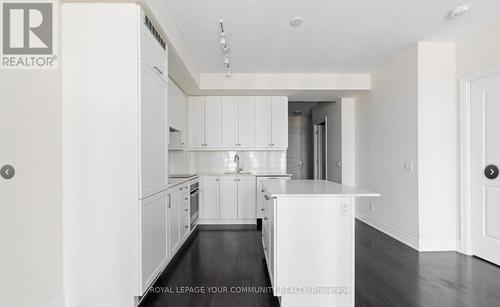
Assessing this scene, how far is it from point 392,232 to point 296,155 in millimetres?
4551

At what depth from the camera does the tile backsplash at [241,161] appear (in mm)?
5094

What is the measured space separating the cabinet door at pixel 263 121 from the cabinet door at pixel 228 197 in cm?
88

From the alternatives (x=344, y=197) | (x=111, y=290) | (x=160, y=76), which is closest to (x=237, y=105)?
(x=160, y=76)

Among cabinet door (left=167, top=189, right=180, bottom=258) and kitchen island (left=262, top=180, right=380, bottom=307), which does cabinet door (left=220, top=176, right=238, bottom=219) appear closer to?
cabinet door (left=167, top=189, right=180, bottom=258)

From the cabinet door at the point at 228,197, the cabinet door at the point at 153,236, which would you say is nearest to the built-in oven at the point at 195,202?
the cabinet door at the point at 228,197

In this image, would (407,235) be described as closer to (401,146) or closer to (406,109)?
(401,146)

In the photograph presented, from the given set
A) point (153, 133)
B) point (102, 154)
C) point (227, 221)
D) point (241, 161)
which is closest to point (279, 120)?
point (241, 161)

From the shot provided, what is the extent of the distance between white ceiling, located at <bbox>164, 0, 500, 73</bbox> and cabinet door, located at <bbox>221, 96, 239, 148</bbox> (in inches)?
39.0

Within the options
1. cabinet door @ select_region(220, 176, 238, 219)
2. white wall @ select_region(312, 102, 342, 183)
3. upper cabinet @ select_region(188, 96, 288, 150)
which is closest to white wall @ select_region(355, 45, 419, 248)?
white wall @ select_region(312, 102, 342, 183)

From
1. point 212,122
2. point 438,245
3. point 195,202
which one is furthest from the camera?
point 212,122

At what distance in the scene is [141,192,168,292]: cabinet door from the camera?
200 centimetres

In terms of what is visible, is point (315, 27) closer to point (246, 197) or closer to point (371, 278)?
point (371, 278)

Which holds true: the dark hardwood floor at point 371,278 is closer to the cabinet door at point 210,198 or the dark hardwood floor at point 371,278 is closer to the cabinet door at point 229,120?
the cabinet door at point 210,198

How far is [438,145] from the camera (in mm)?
3213
